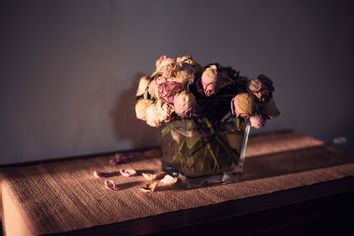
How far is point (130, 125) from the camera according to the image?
52.3 inches

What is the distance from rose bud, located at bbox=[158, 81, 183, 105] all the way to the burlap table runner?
0.23 metres

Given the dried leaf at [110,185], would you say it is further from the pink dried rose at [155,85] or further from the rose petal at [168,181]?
the pink dried rose at [155,85]

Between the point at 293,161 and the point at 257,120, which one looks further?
the point at 293,161

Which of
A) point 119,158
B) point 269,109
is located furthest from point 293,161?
point 119,158

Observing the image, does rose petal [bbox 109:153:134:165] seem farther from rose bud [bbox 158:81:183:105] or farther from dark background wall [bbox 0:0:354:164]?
rose bud [bbox 158:81:183:105]

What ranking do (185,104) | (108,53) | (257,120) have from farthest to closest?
(108,53) < (257,120) < (185,104)

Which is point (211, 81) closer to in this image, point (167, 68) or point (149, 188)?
point (167, 68)

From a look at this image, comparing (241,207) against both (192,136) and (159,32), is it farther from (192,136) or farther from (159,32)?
(159,32)

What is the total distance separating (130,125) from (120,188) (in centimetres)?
30

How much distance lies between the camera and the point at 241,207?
3.17 feet

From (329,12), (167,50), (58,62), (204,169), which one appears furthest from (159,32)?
(329,12)

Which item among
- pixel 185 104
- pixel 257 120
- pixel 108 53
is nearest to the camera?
pixel 185 104

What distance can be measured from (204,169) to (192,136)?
0.30 feet

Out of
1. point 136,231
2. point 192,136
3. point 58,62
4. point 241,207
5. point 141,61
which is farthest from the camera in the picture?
point 141,61
